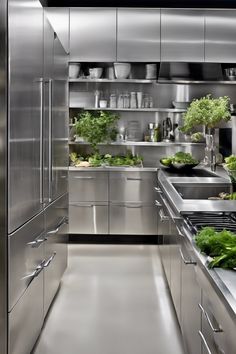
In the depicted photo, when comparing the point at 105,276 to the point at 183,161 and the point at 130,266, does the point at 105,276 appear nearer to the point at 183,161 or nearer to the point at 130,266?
the point at 130,266

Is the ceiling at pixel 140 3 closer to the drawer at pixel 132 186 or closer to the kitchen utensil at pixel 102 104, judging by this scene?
the kitchen utensil at pixel 102 104

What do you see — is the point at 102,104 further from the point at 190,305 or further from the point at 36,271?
the point at 190,305

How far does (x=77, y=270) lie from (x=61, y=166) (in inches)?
56.0

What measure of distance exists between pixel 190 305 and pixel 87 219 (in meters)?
4.25

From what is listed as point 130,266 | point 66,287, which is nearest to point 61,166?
point 66,287

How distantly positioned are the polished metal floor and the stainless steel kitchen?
18mm

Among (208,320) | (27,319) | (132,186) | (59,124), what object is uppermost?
(59,124)

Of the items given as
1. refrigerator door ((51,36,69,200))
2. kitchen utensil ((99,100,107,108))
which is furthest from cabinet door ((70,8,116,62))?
refrigerator door ((51,36,69,200))

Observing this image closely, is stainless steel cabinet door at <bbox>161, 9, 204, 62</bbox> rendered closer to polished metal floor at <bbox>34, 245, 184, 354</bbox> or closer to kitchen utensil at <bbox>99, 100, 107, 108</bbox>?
kitchen utensil at <bbox>99, 100, 107, 108</bbox>

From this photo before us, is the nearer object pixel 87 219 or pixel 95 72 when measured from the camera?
pixel 87 219

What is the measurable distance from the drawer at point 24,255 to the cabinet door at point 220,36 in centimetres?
455

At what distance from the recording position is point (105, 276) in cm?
529

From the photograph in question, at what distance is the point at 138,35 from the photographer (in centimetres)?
718

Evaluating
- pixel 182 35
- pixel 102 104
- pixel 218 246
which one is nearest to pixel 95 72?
pixel 102 104
